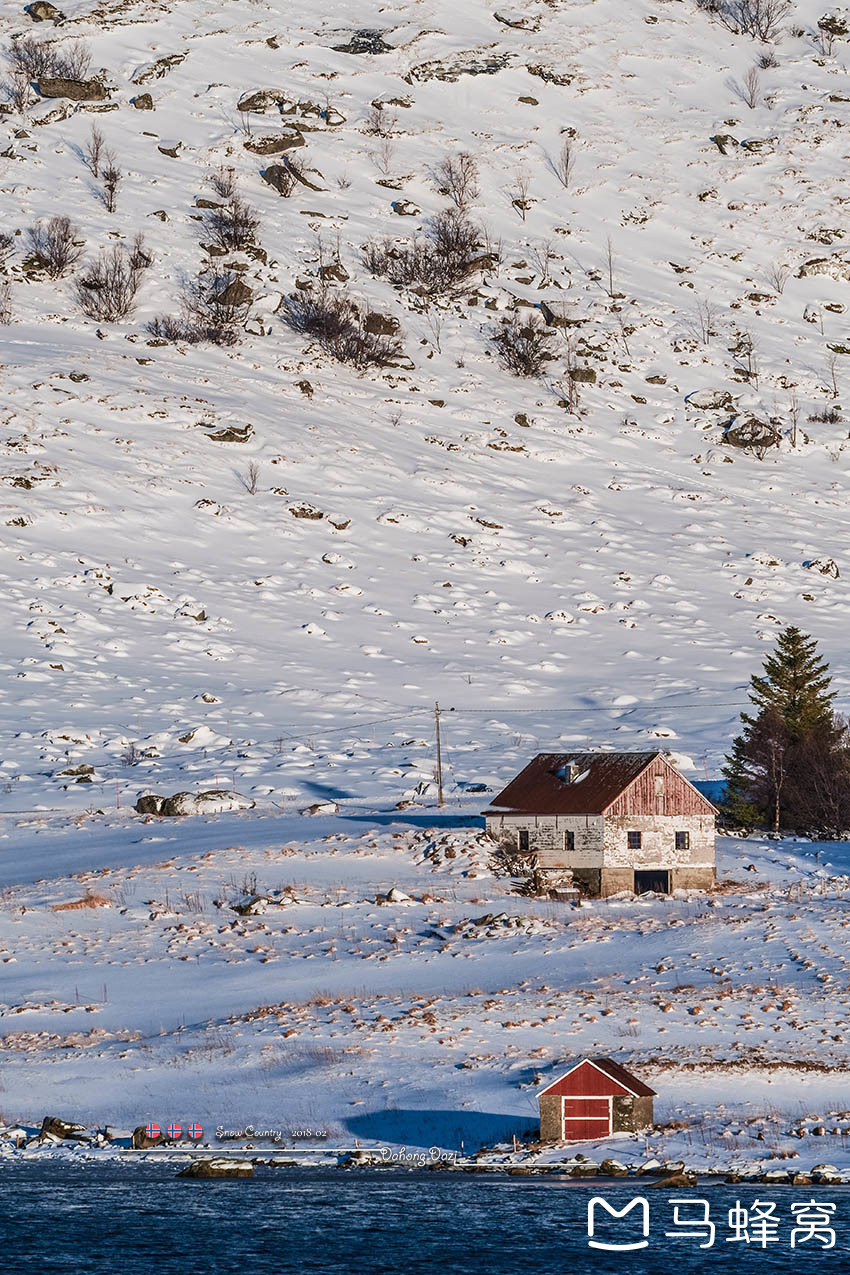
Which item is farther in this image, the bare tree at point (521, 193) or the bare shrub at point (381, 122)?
the bare shrub at point (381, 122)

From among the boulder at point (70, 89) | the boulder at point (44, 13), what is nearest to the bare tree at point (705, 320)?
the boulder at point (70, 89)

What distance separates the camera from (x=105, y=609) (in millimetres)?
79688

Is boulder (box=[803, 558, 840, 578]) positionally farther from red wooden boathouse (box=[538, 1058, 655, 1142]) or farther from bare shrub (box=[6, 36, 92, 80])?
bare shrub (box=[6, 36, 92, 80])

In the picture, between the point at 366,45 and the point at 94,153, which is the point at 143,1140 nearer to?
the point at 94,153

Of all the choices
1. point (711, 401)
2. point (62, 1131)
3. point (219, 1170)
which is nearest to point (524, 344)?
point (711, 401)

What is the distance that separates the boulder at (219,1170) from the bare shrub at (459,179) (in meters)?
118

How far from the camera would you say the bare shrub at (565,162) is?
14625 centimetres

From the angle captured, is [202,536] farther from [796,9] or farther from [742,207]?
[796,9]

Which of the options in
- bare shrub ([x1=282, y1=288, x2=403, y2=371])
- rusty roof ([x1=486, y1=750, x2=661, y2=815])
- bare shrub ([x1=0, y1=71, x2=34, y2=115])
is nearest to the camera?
rusty roof ([x1=486, y1=750, x2=661, y2=815])

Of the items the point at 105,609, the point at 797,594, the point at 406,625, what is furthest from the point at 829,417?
the point at 105,609

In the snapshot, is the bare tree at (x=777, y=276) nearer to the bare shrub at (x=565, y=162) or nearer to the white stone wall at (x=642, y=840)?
the bare shrub at (x=565, y=162)

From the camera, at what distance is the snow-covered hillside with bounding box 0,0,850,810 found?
72.2m

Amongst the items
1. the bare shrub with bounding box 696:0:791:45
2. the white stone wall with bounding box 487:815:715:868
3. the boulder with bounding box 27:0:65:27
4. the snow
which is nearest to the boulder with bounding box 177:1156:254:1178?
the snow

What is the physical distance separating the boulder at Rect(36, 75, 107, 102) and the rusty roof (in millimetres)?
106523
